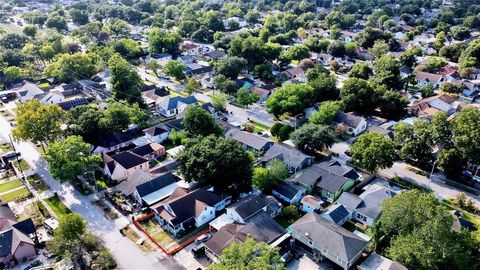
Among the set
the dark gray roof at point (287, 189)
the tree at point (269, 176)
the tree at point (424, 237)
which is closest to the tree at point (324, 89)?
the tree at point (269, 176)

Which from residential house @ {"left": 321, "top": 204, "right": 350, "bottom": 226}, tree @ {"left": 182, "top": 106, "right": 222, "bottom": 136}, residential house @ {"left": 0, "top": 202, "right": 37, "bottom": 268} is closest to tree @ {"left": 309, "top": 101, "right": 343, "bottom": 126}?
tree @ {"left": 182, "top": 106, "right": 222, "bottom": 136}

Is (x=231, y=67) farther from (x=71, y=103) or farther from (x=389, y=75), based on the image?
(x=71, y=103)

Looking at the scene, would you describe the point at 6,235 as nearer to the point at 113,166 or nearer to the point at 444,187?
the point at 113,166

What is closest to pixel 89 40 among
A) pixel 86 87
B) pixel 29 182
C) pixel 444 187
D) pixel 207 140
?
pixel 86 87

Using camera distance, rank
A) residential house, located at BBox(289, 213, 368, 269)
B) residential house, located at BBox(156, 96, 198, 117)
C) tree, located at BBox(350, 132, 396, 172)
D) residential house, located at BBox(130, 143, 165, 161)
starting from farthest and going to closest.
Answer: residential house, located at BBox(156, 96, 198, 117)
residential house, located at BBox(130, 143, 165, 161)
tree, located at BBox(350, 132, 396, 172)
residential house, located at BBox(289, 213, 368, 269)

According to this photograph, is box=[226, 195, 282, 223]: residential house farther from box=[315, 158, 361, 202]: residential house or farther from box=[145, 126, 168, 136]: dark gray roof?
box=[145, 126, 168, 136]: dark gray roof
